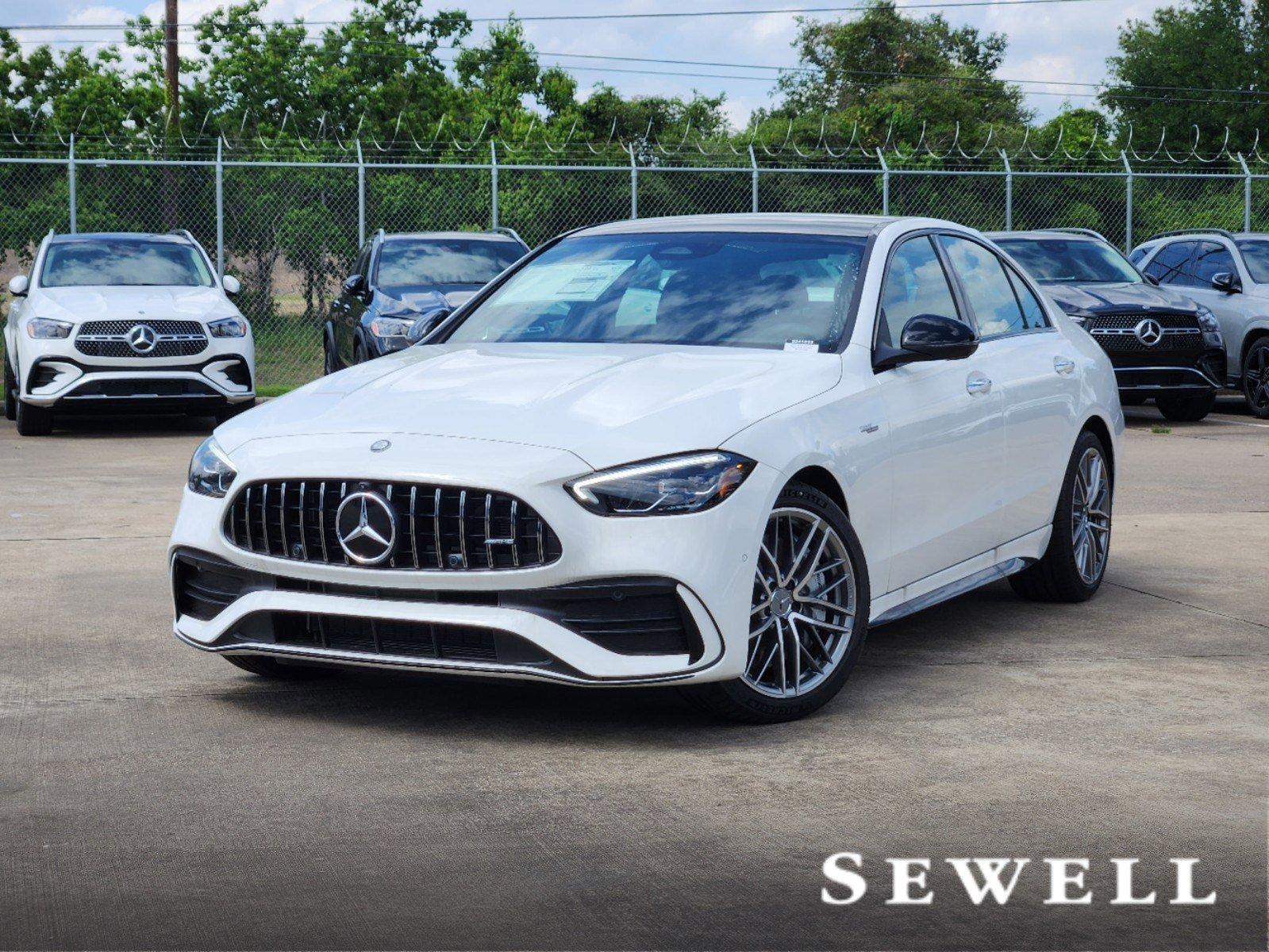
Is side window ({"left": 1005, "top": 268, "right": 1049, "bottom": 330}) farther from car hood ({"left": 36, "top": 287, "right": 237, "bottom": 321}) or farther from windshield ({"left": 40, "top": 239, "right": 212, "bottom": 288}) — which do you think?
windshield ({"left": 40, "top": 239, "right": 212, "bottom": 288})

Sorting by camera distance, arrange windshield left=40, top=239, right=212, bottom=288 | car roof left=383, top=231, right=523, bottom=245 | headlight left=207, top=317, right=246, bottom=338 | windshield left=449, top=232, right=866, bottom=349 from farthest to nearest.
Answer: car roof left=383, top=231, right=523, bottom=245 → windshield left=40, top=239, right=212, bottom=288 → headlight left=207, top=317, right=246, bottom=338 → windshield left=449, top=232, right=866, bottom=349

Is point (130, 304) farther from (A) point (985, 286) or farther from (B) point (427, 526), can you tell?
(B) point (427, 526)

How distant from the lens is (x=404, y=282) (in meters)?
16.2

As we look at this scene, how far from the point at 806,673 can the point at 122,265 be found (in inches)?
465

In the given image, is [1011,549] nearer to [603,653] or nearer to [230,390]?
[603,653]

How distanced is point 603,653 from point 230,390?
422 inches

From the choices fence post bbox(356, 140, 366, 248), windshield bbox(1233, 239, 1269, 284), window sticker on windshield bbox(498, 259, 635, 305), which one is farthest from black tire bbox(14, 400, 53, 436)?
windshield bbox(1233, 239, 1269, 284)

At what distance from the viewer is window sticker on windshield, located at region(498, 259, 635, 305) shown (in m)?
6.55

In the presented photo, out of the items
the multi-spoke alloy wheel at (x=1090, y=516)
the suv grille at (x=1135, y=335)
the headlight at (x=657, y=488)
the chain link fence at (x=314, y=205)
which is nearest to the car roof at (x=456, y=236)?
the chain link fence at (x=314, y=205)

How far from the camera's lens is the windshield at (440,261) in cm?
1631

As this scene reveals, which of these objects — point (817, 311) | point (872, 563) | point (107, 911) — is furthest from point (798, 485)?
point (107, 911)

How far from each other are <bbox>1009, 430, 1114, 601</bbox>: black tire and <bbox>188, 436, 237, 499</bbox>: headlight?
3.46 metres

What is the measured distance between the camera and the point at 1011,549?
695cm

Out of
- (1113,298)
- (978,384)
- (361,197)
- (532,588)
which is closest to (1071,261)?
(1113,298)
